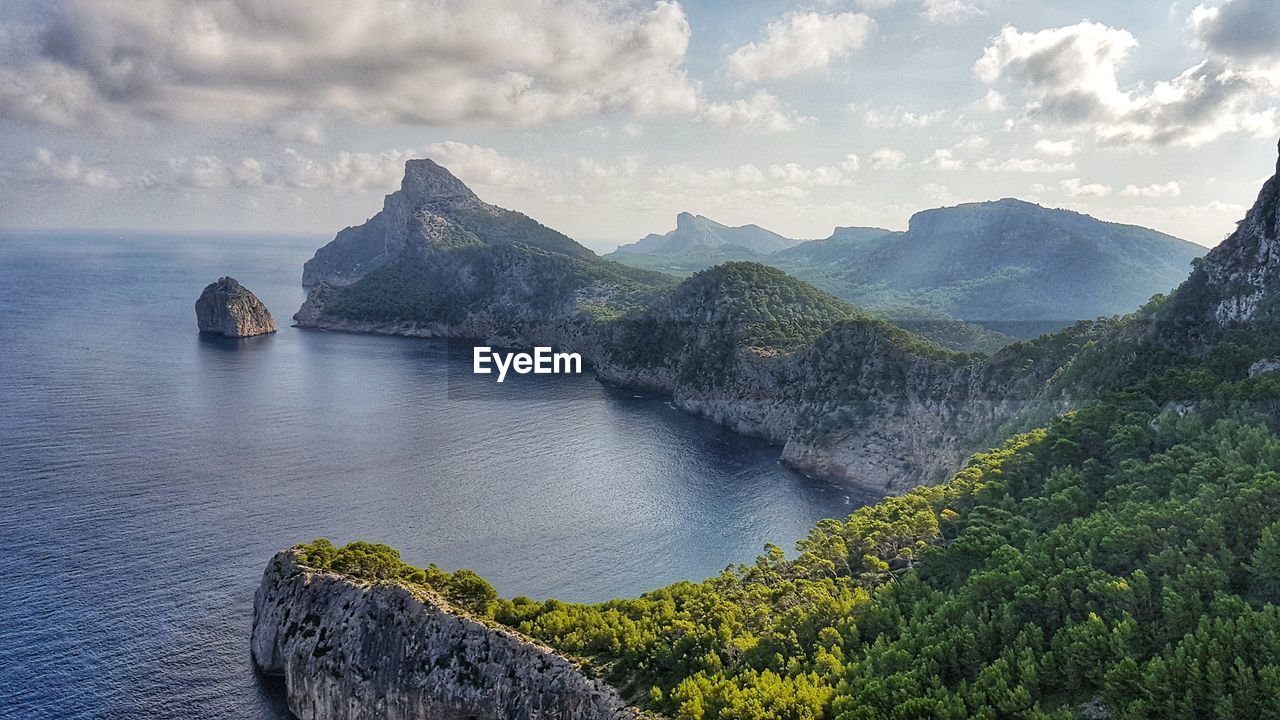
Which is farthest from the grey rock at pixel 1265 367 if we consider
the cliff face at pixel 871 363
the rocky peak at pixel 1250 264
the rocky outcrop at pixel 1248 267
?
the rocky peak at pixel 1250 264

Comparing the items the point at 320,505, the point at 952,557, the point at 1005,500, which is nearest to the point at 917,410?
the point at 1005,500

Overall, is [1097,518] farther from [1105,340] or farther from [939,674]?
[1105,340]

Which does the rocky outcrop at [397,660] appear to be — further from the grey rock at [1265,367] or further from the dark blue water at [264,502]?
the grey rock at [1265,367]

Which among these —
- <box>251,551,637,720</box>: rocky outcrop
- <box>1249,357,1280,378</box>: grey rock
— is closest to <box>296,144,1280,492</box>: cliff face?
<box>1249,357,1280,378</box>: grey rock

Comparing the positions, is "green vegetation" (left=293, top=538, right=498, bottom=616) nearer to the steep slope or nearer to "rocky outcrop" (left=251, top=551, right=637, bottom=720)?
the steep slope

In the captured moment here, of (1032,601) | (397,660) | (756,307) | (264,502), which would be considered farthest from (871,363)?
(397,660)
